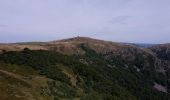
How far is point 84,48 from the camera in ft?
592

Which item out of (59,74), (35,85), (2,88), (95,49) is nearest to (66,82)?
(59,74)

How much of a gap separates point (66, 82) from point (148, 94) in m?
62.0

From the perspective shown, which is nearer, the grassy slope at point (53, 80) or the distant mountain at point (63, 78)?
the distant mountain at point (63, 78)

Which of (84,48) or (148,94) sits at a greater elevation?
(84,48)

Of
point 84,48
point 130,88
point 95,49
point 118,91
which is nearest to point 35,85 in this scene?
point 118,91

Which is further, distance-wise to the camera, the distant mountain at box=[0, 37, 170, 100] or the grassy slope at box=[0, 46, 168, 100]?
the grassy slope at box=[0, 46, 168, 100]

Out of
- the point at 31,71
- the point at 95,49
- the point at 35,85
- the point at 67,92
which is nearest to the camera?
the point at 35,85

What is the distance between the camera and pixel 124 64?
18412 centimetres

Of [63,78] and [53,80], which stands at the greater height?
[53,80]

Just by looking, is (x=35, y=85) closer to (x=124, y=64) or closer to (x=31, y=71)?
(x=31, y=71)

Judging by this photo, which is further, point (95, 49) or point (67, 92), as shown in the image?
point (95, 49)

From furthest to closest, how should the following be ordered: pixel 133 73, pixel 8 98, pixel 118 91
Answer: pixel 133 73, pixel 118 91, pixel 8 98

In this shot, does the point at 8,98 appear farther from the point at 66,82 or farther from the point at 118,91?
the point at 118,91

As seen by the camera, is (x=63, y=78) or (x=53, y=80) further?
(x=63, y=78)
